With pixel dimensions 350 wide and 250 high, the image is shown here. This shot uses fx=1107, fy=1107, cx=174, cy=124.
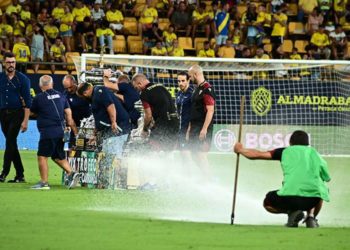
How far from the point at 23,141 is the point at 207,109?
1354cm

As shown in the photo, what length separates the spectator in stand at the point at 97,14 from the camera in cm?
3456

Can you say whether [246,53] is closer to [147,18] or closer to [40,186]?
[147,18]

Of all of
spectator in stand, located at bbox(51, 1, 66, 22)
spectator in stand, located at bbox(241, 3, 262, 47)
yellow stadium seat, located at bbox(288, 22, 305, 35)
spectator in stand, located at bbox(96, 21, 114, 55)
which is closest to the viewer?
spectator in stand, located at bbox(96, 21, 114, 55)

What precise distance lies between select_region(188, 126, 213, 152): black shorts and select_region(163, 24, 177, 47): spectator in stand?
15.9 meters

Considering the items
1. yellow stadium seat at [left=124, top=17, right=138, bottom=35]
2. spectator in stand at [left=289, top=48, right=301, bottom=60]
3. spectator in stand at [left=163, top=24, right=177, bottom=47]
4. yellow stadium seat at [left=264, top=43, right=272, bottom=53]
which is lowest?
spectator in stand at [left=289, top=48, right=301, bottom=60]

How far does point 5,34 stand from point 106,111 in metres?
14.2

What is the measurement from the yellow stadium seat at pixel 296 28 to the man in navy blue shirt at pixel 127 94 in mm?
17535

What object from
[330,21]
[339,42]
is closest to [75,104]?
[339,42]

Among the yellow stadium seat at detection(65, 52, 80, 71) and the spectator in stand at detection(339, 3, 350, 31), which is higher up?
the spectator in stand at detection(339, 3, 350, 31)

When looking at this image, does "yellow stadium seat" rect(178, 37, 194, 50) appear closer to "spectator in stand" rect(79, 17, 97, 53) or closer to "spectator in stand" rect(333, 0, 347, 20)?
"spectator in stand" rect(79, 17, 97, 53)

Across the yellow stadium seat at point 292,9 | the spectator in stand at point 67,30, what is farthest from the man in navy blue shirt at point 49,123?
the yellow stadium seat at point 292,9

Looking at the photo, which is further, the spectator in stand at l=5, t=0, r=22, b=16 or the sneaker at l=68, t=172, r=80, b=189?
the spectator in stand at l=5, t=0, r=22, b=16

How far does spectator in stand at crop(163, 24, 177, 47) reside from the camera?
34.7 m

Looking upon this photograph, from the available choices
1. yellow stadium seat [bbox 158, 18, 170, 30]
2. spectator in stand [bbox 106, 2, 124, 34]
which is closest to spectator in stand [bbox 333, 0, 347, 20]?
yellow stadium seat [bbox 158, 18, 170, 30]
